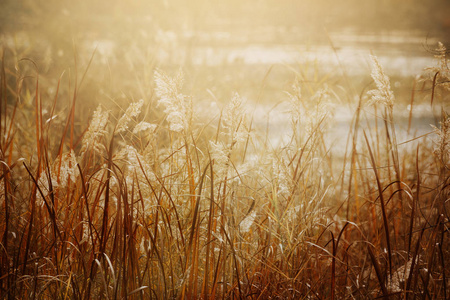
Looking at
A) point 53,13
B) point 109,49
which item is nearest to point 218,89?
point 109,49

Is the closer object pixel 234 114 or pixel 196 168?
pixel 234 114

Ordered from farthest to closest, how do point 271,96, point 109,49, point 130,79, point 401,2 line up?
point 401,2
point 271,96
point 109,49
point 130,79

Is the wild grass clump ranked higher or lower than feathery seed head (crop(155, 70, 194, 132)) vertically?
lower

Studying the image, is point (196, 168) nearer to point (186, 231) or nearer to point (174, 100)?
point (186, 231)

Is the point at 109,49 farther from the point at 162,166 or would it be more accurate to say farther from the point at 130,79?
the point at 162,166

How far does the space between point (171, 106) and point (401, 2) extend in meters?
21.7

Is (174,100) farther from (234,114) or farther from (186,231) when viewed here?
(186,231)

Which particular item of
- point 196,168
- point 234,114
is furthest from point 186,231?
point 234,114

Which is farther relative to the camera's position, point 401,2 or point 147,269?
point 401,2

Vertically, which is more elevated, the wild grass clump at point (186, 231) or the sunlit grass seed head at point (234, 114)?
the sunlit grass seed head at point (234, 114)

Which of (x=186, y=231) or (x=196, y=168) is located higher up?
(x=196, y=168)

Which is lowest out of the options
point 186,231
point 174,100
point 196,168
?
point 186,231

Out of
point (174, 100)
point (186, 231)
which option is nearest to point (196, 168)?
point (186, 231)

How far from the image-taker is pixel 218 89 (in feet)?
11.9
